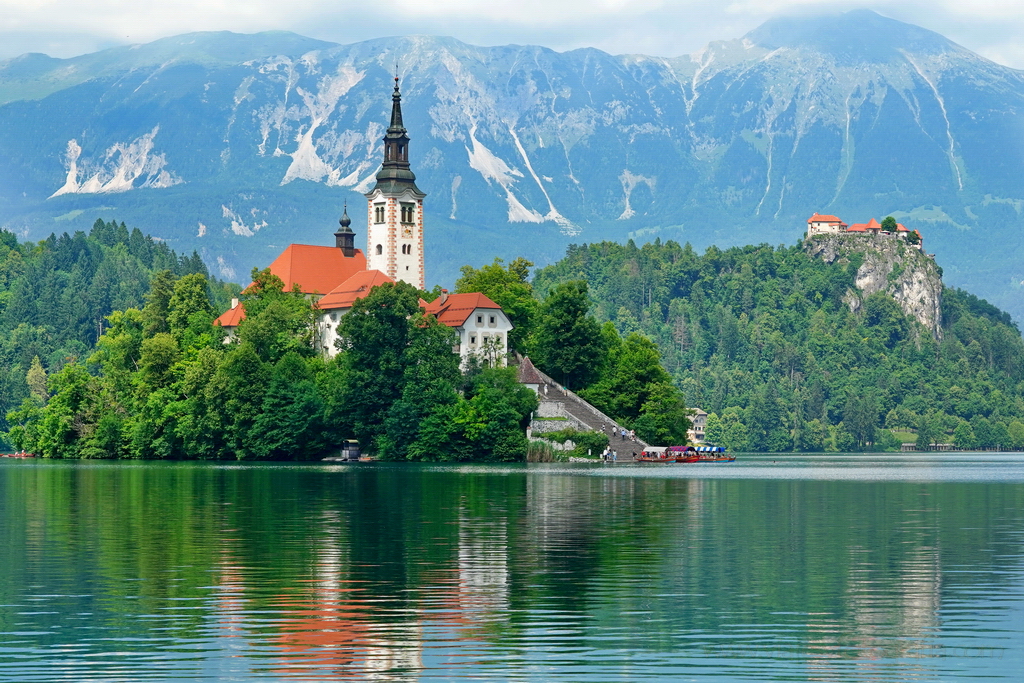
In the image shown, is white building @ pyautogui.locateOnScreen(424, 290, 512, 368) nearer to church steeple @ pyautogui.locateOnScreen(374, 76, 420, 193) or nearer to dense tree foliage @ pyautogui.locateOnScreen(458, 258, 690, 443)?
dense tree foliage @ pyautogui.locateOnScreen(458, 258, 690, 443)

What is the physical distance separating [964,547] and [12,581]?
26989 mm

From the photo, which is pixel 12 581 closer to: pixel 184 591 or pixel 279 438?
pixel 184 591

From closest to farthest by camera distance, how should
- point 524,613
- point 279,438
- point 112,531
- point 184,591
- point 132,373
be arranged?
point 524,613 → point 184,591 → point 112,531 → point 279,438 → point 132,373

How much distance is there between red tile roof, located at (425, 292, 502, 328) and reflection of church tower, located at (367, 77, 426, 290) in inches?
618

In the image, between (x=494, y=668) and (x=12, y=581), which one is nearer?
(x=494, y=668)

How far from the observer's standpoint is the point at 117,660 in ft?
90.0

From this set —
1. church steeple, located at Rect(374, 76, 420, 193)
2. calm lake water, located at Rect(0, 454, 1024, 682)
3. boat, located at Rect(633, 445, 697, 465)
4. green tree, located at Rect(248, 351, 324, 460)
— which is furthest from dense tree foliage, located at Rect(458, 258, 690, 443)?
calm lake water, located at Rect(0, 454, 1024, 682)

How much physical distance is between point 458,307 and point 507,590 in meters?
106

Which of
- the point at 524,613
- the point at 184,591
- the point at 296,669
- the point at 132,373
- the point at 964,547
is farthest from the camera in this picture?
the point at 132,373

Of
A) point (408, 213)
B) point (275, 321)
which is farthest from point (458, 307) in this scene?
point (408, 213)

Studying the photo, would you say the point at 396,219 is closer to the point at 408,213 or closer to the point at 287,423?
the point at 408,213

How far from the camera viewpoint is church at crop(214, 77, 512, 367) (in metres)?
141

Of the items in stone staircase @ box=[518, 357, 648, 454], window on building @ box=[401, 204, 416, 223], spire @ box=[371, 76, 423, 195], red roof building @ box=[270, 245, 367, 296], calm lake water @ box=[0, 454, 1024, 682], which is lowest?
calm lake water @ box=[0, 454, 1024, 682]

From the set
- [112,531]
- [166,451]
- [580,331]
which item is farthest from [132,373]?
[112,531]
